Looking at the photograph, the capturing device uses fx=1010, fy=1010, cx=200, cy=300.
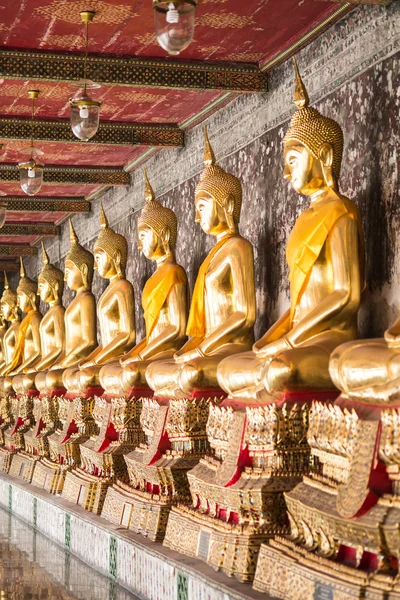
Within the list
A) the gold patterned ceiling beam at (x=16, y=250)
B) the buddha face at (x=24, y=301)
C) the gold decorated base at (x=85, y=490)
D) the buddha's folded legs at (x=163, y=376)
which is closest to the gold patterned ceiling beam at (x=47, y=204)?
the buddha face at (x=24, y=301)

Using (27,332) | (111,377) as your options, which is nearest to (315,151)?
(111,377)

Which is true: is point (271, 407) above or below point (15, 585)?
above

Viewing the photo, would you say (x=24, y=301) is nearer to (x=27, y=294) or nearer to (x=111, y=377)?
(x=27, y=294)

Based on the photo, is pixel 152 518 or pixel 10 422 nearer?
pixel 152 518

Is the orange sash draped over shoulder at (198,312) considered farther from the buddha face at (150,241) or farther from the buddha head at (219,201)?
the buddha face at (150,241)

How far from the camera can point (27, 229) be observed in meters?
12.5

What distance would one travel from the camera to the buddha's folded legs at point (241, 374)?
465 centimetres

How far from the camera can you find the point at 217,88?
613cm

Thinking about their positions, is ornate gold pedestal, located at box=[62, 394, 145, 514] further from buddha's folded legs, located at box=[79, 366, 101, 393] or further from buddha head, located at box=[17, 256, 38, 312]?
buddha head, located at box=[17, 256, 38, 312]

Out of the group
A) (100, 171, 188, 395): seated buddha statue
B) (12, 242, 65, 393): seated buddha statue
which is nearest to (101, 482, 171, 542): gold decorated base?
(100, 171, 188, 395): seated buddha statue

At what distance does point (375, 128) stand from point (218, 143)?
91.4 inches

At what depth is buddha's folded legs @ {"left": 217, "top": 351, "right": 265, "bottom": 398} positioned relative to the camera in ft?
15.3

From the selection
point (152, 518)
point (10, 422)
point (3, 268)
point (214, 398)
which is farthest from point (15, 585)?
point (3, 268)

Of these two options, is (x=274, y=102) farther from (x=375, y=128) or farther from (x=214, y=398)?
(x=214, y=398)
